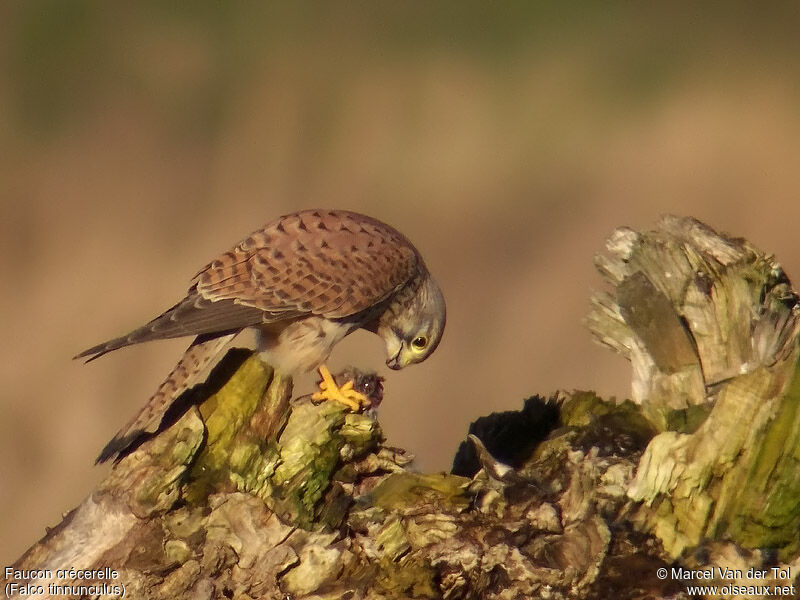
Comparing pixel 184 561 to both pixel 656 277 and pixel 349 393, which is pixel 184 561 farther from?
pixel 656 277

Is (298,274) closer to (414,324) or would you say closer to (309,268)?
(309,268)

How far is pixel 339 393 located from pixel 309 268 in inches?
21.6

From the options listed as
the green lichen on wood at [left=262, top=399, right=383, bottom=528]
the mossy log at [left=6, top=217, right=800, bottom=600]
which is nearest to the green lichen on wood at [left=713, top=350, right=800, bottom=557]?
the mossy log at [left=6, top=217, right=800, bottom=600]

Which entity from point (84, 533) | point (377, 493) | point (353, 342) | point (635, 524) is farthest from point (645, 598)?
point (353, 342)

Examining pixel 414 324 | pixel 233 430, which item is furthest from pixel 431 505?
pixel 414 324

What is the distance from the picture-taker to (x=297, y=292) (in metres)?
Answer: 3.90

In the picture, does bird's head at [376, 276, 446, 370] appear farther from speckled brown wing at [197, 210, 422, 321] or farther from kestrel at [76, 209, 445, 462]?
speckled brown wing at [197, 210, 422, 321]

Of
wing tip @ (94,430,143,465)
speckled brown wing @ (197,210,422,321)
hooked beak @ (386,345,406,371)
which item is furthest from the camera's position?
hooked beak @ (386,345,406,371)

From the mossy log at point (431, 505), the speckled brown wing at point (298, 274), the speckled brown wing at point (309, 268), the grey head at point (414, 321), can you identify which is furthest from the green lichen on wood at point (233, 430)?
the grey head at point (414, 321)

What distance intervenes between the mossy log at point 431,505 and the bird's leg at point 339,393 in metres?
0.23

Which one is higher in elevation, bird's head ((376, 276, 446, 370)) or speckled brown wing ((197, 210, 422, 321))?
speckled brown wing ((197, 210, 422, 321))

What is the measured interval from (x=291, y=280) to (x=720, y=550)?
1829mm

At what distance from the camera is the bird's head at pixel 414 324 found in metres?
4.51

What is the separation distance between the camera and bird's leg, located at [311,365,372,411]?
11.6 ft
